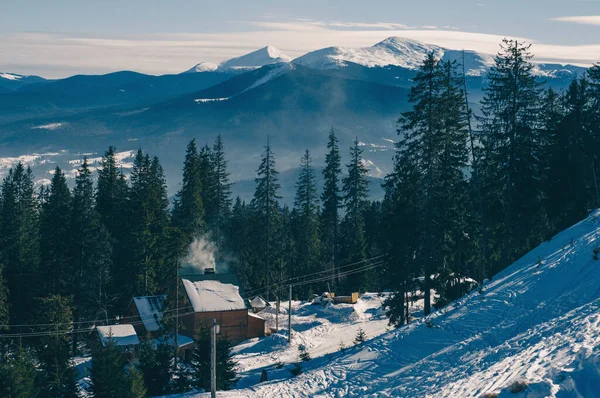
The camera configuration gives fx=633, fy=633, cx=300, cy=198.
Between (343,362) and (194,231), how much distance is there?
129 feet

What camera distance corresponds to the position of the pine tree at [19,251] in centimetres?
5394

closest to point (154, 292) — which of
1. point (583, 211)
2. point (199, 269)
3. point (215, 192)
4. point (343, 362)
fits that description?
point (199, 269)

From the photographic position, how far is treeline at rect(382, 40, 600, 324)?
35656mm

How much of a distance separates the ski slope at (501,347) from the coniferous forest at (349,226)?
6.85m

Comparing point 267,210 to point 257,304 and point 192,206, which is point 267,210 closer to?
point 192,206

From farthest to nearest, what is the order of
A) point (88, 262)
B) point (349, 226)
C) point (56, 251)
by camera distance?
1. point (349, 226)
2. point (88, 262)
3. point (56, 251)

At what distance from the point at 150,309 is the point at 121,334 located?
4.46 metres

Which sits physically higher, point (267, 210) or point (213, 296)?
point (267, 210)

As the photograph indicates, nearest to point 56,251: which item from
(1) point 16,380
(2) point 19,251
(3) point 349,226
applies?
(2) point 19,251

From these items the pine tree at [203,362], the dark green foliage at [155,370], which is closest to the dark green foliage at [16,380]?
the dark green foliage at [155,370]

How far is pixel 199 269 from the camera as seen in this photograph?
59.2 meters

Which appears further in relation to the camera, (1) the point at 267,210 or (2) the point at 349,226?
(2) the point at 349,226

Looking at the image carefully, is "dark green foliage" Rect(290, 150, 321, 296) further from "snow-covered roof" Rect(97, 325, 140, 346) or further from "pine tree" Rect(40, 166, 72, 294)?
"snow-covered roof" Rect(97, 325, 140, 346)

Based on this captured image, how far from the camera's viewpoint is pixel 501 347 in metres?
21.4
